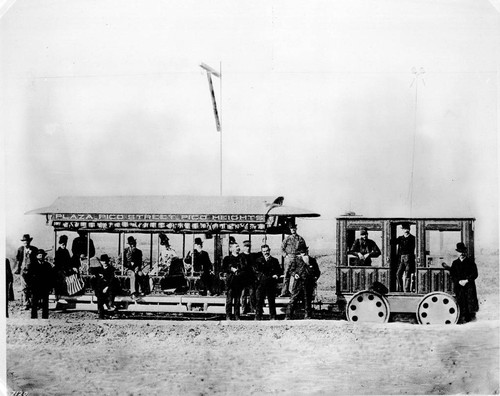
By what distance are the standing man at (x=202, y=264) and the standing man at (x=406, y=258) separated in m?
2.41

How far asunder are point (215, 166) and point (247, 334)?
2140 millimetres

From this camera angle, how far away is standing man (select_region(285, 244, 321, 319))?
9.88 metres

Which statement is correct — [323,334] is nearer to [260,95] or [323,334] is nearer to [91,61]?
[260,95]

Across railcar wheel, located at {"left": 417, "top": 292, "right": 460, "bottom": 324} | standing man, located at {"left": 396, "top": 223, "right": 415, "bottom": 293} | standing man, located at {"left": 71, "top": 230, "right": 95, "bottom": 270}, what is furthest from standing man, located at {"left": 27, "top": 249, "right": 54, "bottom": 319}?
railcar wheel, located at {"left": 417, "top": 292, "right": 460, "bottom": 324}

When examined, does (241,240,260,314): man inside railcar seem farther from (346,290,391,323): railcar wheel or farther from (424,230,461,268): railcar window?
(424,230,461,268): railcar window

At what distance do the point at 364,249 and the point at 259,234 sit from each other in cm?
141

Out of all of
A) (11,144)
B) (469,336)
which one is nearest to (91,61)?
(11,144)

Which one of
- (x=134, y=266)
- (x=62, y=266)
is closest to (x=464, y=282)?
(x=134, y=266)

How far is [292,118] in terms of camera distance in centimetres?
969

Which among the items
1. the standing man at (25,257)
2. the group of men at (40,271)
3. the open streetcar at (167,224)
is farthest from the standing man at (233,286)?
the standing man at (25,257)

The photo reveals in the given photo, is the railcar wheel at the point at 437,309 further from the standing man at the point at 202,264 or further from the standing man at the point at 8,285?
the standing man at the point at 8,285

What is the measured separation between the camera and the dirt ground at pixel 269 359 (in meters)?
9.42

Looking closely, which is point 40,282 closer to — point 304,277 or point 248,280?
point 248,280

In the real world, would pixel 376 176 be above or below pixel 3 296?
above
